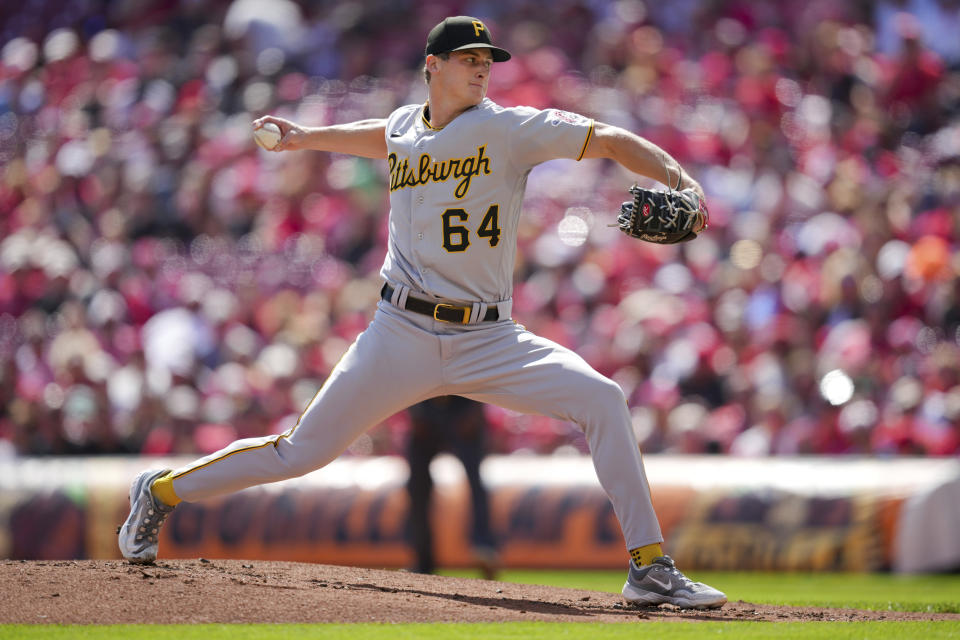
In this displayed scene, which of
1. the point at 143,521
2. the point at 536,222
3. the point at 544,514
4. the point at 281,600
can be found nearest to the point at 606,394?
the point at 281,600

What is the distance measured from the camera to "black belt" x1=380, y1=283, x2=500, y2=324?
4.45 metres

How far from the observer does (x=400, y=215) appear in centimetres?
461

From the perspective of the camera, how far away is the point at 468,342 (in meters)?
4.46

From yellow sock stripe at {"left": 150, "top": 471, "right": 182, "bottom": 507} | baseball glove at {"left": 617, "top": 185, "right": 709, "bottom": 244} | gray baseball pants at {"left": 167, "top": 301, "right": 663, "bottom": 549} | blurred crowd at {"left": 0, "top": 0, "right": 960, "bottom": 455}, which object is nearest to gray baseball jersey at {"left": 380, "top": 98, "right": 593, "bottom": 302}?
gray baseball pants at {"left": 167, "top": 301, "right": 663, "bottom": 549}

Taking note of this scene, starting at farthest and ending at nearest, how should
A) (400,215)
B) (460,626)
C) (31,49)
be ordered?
(31,49)
(400,215)
(460,626)

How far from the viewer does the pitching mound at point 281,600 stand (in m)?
4.11

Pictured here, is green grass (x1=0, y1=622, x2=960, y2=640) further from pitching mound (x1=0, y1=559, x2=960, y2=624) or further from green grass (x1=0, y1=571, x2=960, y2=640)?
pitching mound (x1=0, y1=559, x2=960, y2=624)

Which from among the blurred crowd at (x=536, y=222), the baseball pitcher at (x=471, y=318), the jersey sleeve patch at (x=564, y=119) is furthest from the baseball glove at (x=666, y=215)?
the blurred crowd at (x=536, y=222)

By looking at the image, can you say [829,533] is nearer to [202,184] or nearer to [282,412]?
[282,412]

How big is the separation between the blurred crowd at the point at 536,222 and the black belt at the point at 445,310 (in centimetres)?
463

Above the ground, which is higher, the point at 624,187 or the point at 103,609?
the point at 624,187

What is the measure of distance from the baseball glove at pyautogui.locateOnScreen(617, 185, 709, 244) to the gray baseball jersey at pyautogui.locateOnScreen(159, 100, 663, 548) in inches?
13.3

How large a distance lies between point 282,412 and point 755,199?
169 inches

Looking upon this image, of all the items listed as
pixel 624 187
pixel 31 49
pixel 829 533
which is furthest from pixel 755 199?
pixel 31 49
